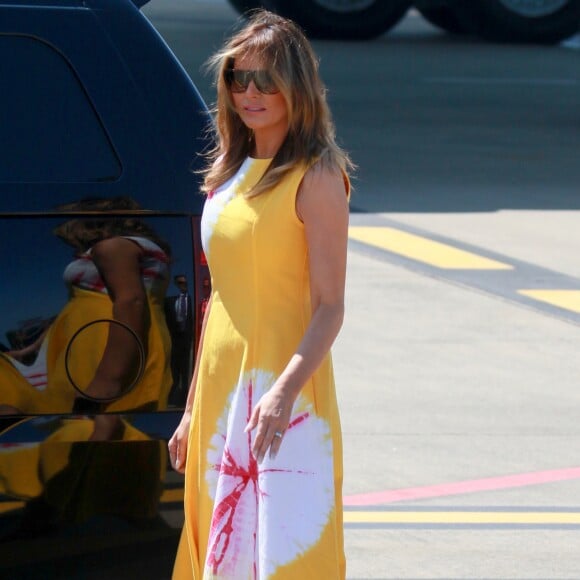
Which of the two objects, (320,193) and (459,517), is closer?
(320,193)

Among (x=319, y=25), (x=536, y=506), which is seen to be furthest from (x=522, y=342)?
(x=319, y=25)

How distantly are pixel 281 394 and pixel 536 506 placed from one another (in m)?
2.62

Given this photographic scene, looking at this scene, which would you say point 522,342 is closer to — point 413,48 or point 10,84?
point 10,84

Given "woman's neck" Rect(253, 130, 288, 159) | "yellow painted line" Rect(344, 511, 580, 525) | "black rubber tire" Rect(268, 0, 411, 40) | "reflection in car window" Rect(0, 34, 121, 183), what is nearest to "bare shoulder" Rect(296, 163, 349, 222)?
"woman's neck" Rect(253, 130, 288, 159)

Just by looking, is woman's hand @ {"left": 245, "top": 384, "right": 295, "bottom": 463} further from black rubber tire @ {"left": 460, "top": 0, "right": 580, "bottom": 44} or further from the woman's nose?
black rubber tire @ {"left": 460, "top": 0, "right": 580, "bottom": 44}

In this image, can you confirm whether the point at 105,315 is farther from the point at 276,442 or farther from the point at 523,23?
the point at 523,23

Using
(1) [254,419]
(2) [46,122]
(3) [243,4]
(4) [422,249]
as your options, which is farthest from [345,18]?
(1) [254,419]

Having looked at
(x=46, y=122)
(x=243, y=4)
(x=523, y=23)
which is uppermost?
(x=46, y=122)

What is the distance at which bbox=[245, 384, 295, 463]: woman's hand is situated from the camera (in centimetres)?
311

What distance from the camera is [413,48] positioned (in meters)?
23.2

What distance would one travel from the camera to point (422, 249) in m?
9.94

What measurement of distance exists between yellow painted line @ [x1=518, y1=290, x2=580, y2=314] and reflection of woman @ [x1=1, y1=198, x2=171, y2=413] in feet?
17.8

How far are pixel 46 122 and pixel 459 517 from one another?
8.25 feet

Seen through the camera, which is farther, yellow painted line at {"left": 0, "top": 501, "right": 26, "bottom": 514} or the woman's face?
yellow painted line at {"left": 0, "top": 501, "right": 26, "bottom": 514}
